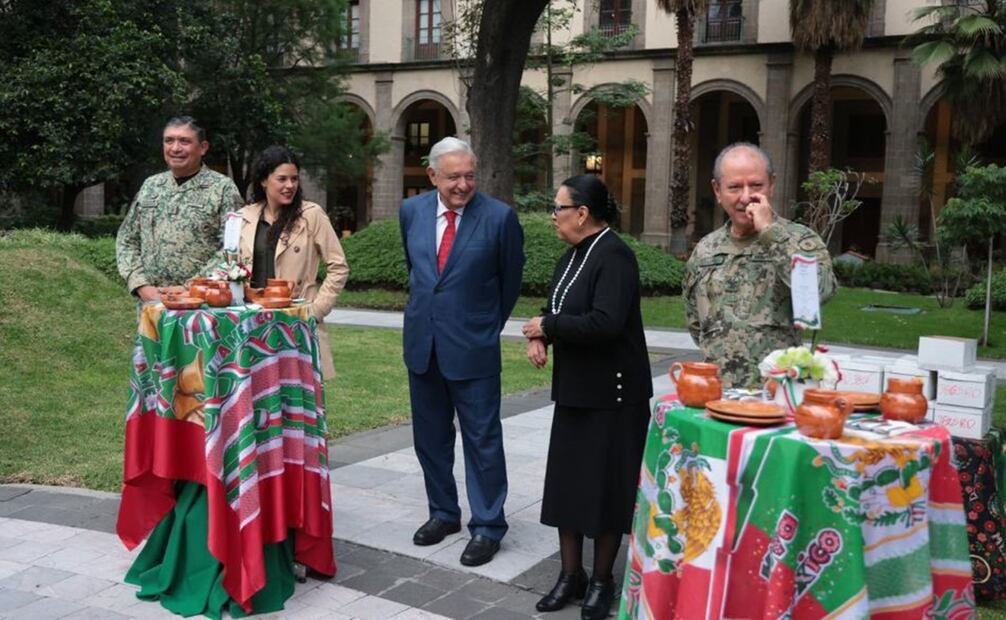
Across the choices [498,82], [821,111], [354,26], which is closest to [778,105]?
[821,111]

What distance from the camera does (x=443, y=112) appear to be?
3981cm

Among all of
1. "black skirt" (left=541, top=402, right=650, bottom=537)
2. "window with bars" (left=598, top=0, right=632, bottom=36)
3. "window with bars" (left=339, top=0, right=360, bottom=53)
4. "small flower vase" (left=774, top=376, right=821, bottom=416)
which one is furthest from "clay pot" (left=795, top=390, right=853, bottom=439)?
"window with bars" (left=339, top=0, right=360, bottom=53)

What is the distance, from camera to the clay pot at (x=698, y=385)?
10.0 feet

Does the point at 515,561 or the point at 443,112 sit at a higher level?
the point at 443,112

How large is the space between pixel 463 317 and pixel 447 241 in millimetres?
390

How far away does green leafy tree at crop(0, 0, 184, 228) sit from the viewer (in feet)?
59.7

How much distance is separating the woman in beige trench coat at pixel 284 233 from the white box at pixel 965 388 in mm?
2767

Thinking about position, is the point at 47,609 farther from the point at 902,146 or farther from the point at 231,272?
the point at 902,146

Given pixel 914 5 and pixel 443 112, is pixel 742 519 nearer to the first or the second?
pixel 914 5

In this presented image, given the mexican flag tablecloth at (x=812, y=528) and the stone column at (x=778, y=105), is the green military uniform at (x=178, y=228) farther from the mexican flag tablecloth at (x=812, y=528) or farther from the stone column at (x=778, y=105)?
the stone column at (x=778, y=105)

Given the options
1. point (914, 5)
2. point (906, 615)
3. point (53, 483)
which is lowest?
point (53, 483)

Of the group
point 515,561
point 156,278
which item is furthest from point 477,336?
point 156,278

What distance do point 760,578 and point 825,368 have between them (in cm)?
70

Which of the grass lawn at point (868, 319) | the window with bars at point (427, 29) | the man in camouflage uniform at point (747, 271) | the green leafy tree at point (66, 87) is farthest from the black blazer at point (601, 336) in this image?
the window with bars at point (427, 29)
